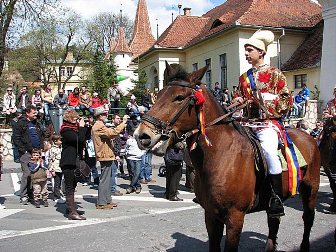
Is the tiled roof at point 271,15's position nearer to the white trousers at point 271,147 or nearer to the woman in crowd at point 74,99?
the woman in crowd at point 74,99

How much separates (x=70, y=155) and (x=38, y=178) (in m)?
1.79

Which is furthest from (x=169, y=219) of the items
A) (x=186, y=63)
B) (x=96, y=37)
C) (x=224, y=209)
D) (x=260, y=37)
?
(x=96, y=37)

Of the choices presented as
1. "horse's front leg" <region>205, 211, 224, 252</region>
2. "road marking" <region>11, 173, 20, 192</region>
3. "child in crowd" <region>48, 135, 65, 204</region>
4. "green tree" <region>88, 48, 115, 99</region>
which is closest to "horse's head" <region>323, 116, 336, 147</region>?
"horse's front leg" <region>205, 211, 224, 252</region>

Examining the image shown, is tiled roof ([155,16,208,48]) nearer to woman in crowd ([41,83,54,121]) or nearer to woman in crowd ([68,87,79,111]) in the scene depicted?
woman in crowd ([68,87,79,111])

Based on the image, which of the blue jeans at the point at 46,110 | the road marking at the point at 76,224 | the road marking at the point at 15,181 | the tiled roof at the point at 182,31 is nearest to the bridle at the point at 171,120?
the road marking at the point at 76,224

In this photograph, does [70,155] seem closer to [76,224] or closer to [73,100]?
[76,224]

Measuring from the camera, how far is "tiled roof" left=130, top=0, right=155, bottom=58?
57575mm

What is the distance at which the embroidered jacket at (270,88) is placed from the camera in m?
4.63

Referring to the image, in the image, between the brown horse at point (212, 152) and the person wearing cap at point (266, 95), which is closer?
the brown horse at point (212, 152)

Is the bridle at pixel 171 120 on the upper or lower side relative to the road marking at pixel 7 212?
upper

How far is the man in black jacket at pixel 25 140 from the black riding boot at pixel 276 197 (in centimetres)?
668

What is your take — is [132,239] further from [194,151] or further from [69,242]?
[194,151]

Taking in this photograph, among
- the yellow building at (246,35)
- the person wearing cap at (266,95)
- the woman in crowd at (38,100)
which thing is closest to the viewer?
the person wearing cap at (266,95)

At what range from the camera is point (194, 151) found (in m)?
4.23
